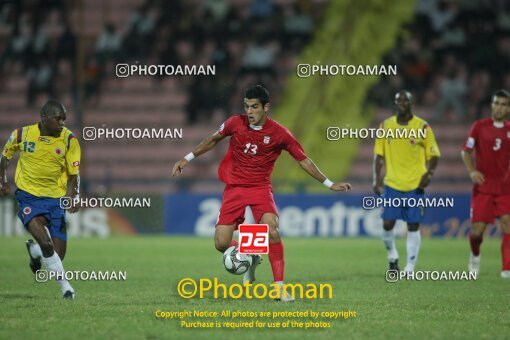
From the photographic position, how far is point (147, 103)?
26234mm

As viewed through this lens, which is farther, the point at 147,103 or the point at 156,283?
the point at 147,103

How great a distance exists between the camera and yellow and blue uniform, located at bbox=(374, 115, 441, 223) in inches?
513

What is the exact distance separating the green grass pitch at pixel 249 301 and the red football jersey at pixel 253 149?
1.39m

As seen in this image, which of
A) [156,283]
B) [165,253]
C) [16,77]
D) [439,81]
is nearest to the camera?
[156,283]

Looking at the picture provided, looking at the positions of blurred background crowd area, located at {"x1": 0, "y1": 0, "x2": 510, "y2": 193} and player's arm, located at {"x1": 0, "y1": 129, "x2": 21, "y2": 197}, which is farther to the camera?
blurred background crowd area, located at {"x1": 0, "y1": 0, "x2": 510, "y2": 193}

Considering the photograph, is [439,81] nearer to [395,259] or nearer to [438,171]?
[438,171]

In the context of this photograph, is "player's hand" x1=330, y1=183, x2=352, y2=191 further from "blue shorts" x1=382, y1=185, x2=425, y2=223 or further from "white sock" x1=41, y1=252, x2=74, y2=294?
"blue shorts" x1=382, y1=185, x2=425, y2=223

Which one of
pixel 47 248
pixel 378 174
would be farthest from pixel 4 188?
pixel 378 174

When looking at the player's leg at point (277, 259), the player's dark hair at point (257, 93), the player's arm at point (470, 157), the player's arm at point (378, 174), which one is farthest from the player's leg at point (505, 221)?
the player's dark hair at point (257, 93)

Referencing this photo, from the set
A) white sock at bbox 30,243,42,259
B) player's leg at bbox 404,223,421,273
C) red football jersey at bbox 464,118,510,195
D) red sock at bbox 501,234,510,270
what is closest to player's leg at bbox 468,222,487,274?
red sock at bbox 501,234,510,270

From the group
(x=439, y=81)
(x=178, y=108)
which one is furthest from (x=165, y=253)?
(x=439, y=81)

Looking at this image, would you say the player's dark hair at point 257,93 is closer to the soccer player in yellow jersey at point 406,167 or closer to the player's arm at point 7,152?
the player's arm at point 7,152

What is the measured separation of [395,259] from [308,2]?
1502cm

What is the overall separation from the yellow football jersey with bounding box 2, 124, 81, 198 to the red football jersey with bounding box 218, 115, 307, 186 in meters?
1.78
